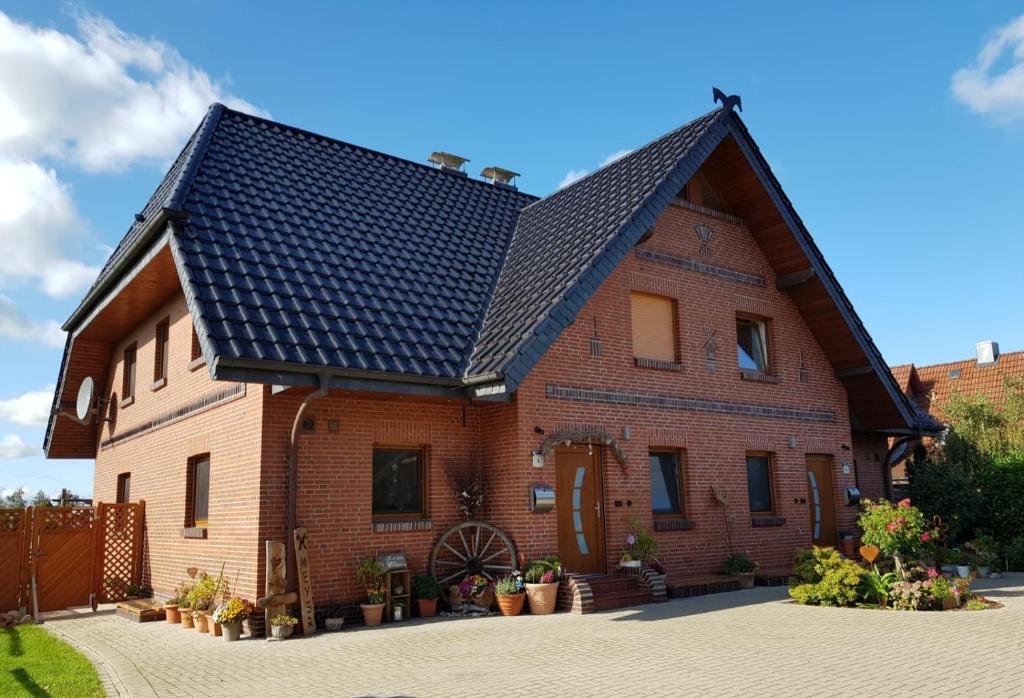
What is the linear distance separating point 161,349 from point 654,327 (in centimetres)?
901

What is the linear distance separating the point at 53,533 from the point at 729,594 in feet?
37.0

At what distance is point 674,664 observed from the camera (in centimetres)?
706

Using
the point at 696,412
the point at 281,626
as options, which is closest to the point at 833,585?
the point at 696,412

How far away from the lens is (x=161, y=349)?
14.3m

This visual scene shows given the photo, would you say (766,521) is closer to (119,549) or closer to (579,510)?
(579,510)

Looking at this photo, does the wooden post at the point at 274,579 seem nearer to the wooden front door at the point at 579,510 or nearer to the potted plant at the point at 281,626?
the potted plant at the point at 281,626

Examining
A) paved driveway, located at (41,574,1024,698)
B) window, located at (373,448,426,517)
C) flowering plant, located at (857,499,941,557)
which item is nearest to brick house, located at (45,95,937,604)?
window, located at (373,448,426,517)

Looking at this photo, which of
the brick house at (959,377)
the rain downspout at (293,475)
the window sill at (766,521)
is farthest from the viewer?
the brick house at (959,377)

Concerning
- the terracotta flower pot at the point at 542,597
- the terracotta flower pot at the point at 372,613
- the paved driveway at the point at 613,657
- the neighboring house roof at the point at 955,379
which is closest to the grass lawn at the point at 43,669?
the paved driveway at the point at 613,657

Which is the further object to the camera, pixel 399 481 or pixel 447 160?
pixel 447 160

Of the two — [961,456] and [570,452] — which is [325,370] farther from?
[961,456]

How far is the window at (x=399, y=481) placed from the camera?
10.9 meters

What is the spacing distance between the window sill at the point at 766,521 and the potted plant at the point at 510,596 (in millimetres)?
5646

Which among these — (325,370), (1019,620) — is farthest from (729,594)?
(325,370)
